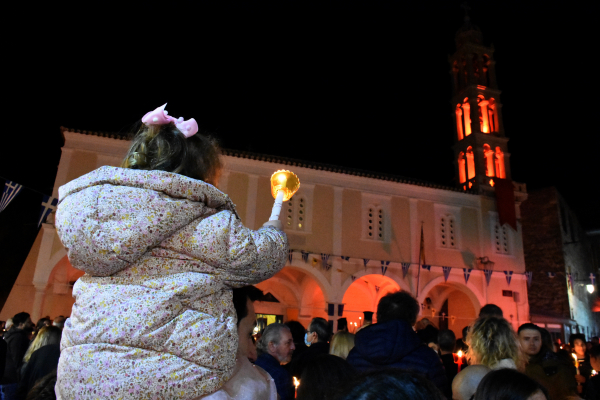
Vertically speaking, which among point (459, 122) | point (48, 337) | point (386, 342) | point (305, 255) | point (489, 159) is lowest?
point (48, 337)

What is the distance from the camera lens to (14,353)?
5758 mm

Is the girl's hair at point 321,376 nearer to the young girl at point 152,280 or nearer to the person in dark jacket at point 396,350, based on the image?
the person in dark jacket at point 396,350

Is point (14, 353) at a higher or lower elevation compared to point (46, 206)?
lower

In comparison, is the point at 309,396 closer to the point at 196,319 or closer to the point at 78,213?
the point at 196,319

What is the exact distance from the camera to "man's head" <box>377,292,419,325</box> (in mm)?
3285

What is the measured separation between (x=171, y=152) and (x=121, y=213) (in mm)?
326

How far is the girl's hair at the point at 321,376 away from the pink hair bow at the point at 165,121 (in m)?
1.56

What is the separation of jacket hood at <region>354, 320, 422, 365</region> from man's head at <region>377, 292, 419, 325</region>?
0.37 ft

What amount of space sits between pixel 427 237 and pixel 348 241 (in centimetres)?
373

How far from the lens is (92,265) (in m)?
1.41

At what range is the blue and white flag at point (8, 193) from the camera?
11539 millimetres

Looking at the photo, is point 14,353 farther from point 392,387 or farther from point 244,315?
point 392,387

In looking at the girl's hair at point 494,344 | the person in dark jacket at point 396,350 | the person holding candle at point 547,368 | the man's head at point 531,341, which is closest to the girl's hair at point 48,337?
the person in dark jacket at point 396,350

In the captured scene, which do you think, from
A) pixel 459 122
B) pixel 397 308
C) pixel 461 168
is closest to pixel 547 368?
pixel 397 308
